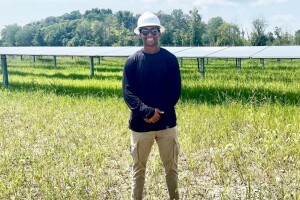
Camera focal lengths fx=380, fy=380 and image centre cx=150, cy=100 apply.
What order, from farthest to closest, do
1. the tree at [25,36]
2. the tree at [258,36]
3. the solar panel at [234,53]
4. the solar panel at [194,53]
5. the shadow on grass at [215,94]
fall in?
the tree at [25,36] → the tree at [258,36] → the solar panel at [194,53] → the solar panel at [234,53] → the shadow on grass at [215,94]

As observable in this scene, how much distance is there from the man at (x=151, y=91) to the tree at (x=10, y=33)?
101177 mm

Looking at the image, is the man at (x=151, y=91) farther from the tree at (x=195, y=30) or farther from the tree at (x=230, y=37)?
the tree at (x=195, y=30)

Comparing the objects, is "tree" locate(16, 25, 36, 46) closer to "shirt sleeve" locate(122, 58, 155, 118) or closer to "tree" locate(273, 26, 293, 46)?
"tree" locate(273, 26, 293, 46)

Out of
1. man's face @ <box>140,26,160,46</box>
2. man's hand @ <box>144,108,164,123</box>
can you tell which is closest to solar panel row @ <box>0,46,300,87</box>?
man's face @ <box>140,26,160,46</box>

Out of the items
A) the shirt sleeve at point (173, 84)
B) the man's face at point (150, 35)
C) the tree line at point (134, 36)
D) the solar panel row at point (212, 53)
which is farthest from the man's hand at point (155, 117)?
the tree line at point (134, 36)

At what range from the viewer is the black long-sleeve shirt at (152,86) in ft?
11.0

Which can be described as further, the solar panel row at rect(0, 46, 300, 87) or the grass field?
the solar panel row at rect(0, 46, 300, 87)

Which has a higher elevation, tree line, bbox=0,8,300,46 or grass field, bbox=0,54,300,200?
tree line, bbox=0,8,300,46

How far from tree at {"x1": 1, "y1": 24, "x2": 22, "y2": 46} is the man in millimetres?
101177

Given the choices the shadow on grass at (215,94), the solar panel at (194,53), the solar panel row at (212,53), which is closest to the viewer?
the shadow on grass at (215,94)

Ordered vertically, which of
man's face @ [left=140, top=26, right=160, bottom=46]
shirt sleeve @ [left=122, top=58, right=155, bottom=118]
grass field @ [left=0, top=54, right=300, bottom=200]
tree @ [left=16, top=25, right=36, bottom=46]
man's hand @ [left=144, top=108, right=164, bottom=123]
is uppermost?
tree @ [left=16, top=25, right=36, bottom=46]

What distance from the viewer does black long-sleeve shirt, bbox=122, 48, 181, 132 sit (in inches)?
132

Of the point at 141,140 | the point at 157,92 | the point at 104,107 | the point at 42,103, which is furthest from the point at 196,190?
the point at 42,103

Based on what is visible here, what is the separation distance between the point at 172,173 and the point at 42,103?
6.53 m
